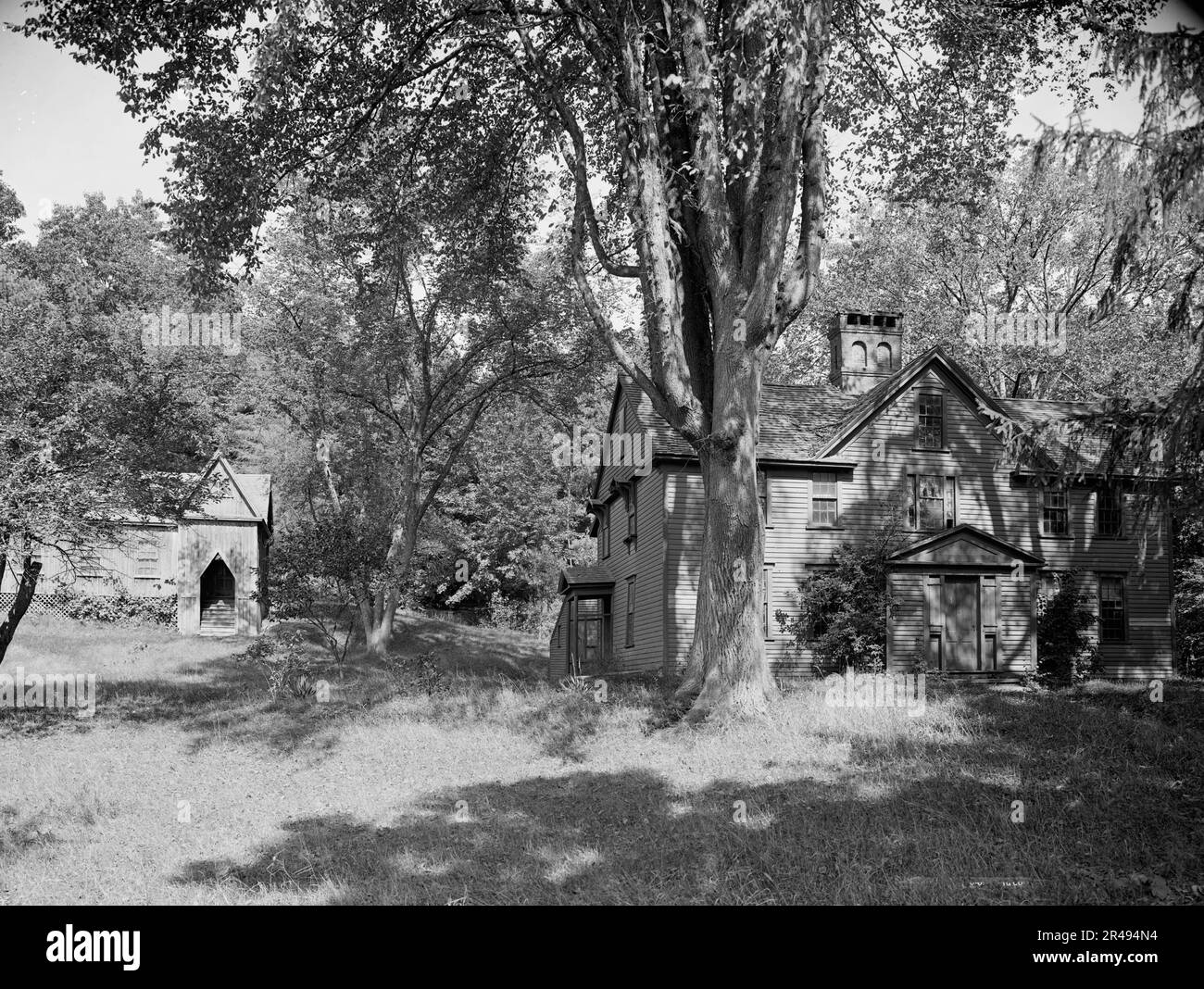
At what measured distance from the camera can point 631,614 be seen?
31.3 metres

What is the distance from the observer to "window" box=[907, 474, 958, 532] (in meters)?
29.3

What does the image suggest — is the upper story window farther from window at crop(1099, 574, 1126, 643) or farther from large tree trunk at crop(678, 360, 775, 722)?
large tree trunk at crop(678, 360, 775, 722)

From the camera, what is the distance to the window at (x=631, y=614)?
101 feet

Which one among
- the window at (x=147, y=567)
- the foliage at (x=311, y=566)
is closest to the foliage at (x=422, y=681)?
the foliage at (x=311, y=566)

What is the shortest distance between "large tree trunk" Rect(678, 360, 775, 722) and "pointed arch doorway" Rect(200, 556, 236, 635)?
31970 millimetres

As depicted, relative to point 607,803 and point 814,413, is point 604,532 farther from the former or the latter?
point 607,803

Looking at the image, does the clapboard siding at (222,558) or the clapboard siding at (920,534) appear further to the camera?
the clapboard siding at (222,558)

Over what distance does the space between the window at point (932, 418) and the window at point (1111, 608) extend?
6.98 meters

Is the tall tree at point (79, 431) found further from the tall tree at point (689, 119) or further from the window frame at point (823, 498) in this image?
the window frame at point (823, 498)

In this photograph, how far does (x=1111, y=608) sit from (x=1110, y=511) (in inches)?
121

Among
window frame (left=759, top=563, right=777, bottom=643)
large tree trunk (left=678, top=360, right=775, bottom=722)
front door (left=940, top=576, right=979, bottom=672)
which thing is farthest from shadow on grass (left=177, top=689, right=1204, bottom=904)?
window frame (left=759, top=563, right=777, bottom=643)

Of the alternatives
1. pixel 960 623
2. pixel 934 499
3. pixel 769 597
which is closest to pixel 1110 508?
pixel 934 499

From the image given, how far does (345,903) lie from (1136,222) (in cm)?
885

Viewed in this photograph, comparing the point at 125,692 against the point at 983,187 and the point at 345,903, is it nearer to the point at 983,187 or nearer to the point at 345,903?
the point at 345,903
